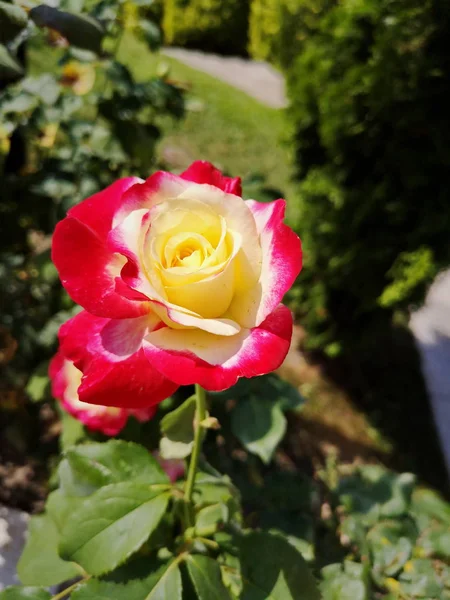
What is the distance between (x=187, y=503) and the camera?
2.36 ft

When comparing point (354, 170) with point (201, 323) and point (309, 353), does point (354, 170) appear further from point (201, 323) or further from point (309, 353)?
point (201, 323)

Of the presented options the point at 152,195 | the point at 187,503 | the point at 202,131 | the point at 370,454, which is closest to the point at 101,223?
the point at 152,195

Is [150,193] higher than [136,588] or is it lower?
higher

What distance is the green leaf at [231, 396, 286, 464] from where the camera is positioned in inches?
37.4

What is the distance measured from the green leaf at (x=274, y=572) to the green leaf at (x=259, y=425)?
0.73 ft

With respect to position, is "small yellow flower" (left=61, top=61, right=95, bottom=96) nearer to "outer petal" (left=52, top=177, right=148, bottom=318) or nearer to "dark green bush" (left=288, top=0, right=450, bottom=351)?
"outer petal" (left=52, top=177, right=148, bottom=318)

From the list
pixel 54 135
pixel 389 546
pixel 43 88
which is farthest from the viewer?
pixel 54 135

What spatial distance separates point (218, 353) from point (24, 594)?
0.48m

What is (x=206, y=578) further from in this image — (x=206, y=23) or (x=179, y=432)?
(x=206, y=23)


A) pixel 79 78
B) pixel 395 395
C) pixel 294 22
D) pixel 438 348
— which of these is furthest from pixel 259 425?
pixel 294 22

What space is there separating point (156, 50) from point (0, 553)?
4.02ft

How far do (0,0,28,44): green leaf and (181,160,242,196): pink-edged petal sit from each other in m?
0.42

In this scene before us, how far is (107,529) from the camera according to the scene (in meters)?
0.65

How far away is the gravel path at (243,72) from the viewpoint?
232 inches
